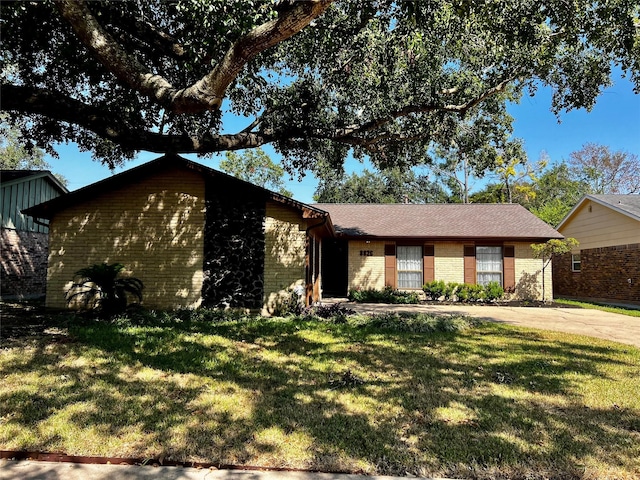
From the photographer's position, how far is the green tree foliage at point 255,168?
3562cm

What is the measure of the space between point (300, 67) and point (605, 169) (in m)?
34.6

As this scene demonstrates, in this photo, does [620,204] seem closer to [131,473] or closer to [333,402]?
[333,402]

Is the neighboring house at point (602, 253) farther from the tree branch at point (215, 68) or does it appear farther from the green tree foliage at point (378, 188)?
the green tree foliage at point (378, 188)

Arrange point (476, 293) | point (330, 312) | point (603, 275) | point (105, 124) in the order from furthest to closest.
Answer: point (603, 275) → point (476, 293) → point (330, 312) → point (105, 124)

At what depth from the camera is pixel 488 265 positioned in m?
15.6

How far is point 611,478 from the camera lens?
9.05 feet

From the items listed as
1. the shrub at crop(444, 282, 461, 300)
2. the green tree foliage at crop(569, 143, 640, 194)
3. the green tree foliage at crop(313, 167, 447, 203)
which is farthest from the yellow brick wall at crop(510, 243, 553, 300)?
the green tree foliage at crop(569, 143, 640, 194)

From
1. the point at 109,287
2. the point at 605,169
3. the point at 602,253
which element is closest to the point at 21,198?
the point at 109,287

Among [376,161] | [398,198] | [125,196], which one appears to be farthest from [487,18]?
[398,198]

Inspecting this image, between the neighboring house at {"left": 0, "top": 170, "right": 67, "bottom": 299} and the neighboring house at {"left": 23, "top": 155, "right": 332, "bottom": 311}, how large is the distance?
424cm

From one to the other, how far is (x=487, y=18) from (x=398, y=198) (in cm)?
3208

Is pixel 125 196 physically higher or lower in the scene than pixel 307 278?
higher

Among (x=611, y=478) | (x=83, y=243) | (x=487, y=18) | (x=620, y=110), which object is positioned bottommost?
(x=611, y=478)

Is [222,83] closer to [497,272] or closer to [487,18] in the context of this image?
[487,18]
